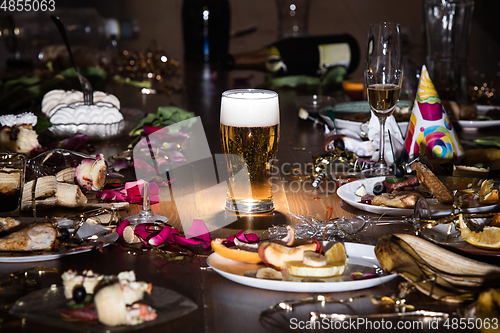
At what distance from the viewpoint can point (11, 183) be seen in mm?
855

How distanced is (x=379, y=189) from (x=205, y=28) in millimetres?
1712

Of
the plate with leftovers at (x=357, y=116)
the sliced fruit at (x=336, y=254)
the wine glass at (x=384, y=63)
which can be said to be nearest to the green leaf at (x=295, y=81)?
the plate with leftovers at (x=357, y=116)

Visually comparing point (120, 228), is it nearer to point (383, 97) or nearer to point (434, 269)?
point (434, 269)

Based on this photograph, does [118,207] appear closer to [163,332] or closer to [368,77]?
[163,332]

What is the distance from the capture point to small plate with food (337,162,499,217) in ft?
2.82

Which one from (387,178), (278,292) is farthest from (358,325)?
(387,178)

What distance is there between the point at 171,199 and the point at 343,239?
0.34 meters

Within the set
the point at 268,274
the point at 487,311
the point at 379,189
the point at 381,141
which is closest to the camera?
the point at 487,311

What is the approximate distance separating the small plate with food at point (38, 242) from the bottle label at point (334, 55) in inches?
60.5

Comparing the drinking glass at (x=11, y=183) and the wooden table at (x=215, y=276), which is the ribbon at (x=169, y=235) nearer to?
the wooden table at (x=215, y=276)

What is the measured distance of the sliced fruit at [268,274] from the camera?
2.11 feet

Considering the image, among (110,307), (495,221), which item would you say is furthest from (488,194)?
(110,307)

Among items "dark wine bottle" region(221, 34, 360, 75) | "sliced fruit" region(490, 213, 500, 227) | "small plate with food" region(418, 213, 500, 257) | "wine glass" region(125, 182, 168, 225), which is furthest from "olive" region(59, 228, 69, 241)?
"dark wine bottle" region(221, 34, 360, 75)

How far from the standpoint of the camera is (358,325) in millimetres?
581
